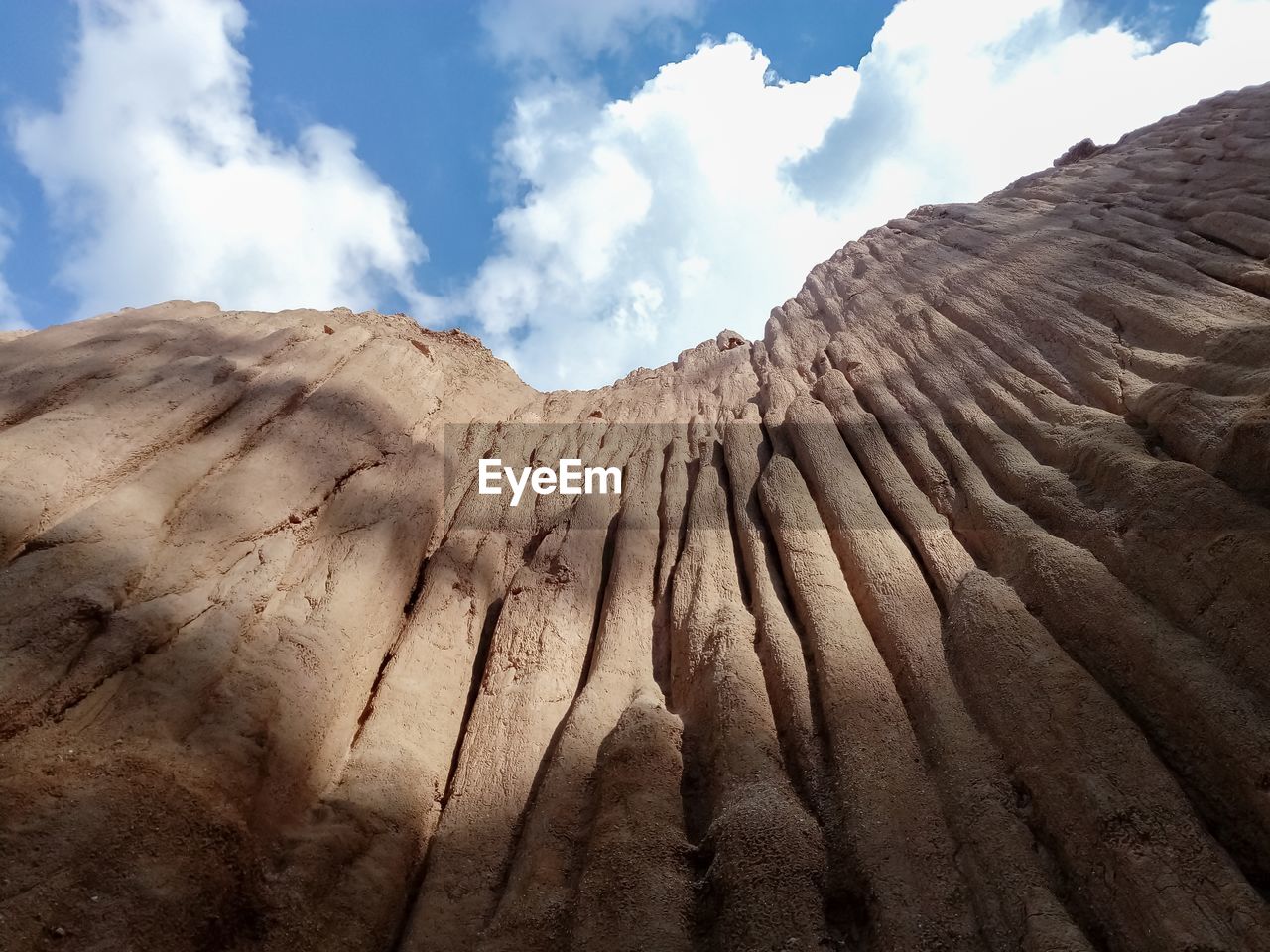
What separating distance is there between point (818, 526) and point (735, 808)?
8.80 feet

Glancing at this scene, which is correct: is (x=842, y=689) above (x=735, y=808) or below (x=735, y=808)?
above

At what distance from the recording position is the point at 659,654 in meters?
5.23

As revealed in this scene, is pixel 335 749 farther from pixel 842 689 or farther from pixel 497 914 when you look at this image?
pixel 842 689

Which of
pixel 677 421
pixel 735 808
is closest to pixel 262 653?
pixel 735 808

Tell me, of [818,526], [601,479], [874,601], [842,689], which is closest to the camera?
[842,689]

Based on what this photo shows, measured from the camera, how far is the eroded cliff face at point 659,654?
3131mm

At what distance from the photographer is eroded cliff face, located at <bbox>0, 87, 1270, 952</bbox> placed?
3131 mm

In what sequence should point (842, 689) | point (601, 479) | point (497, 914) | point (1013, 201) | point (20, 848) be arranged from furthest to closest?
point (1013, 201) → point (601, 479) → point (842, 689) → point (497, 914) → point (20, 848)

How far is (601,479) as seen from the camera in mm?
7387

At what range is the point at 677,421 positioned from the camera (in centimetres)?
885

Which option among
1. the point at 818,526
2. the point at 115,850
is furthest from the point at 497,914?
the point at 818,526

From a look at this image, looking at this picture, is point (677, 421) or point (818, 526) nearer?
point (818, 526)

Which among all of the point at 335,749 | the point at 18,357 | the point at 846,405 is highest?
the point at 846,405

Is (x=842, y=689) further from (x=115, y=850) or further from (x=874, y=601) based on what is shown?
(x=115, y=850)
